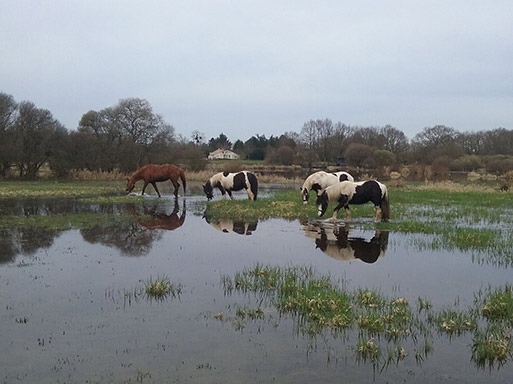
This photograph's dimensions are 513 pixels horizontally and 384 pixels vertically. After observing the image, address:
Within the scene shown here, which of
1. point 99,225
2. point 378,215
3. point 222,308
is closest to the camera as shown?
point 222,308

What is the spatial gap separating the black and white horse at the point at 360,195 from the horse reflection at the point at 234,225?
103 inches

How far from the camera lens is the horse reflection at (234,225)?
1443 cm

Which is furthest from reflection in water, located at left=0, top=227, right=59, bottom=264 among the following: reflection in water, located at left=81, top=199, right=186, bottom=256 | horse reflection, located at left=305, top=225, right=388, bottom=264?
horse reflection, located at left=305, top=225, right=388, bottom=264

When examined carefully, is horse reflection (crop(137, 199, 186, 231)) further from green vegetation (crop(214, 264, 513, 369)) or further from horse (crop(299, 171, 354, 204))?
green vegetation (crop(214, 264, 513, 369))

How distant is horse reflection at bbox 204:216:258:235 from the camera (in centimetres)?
1443

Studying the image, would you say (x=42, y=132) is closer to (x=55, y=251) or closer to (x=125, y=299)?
(x=55, y=251)

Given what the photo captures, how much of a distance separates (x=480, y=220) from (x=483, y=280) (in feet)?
28.7

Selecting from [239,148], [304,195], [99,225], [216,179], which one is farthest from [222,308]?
[239,148]

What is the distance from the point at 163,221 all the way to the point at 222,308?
9731 millimetres

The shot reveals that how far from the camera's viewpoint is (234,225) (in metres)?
15.7

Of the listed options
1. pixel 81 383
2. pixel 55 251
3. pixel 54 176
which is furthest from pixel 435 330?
pixel 54 176

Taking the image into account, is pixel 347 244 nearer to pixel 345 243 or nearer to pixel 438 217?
pixel 345 243

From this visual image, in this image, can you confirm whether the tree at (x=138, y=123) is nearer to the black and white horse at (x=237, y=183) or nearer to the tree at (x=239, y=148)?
the black and white horse at (x=237, y=183)

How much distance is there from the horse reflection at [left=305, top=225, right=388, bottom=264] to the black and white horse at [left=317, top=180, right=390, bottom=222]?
4.26ft
